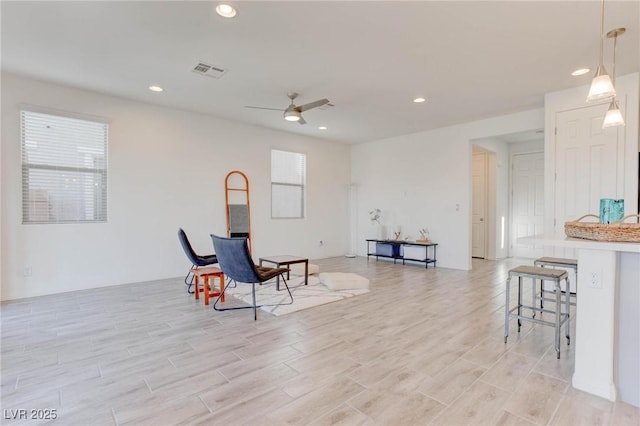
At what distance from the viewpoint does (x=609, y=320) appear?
1.89 metres

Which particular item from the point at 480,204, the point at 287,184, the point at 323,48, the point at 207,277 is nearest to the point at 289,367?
the point at 207,277

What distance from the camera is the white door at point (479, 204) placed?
768 cm

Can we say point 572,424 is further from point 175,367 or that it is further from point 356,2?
point 356,2

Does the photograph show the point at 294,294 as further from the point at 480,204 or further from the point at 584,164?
the point at 480,204

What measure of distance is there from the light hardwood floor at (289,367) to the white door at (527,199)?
4771 mm

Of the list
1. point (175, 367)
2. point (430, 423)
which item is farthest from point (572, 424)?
point (175, 367)

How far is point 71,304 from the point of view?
152 inches

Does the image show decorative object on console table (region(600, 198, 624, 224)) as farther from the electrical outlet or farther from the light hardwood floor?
the light hardwood floor

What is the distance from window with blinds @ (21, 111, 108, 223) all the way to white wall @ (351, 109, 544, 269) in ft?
18.2

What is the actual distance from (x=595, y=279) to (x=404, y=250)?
4931 mm

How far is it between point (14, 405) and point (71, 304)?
234 cm

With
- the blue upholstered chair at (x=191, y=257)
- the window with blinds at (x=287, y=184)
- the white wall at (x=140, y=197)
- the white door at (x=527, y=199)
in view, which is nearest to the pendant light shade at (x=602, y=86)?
the blue upholstered chair at (x=191, y=257)

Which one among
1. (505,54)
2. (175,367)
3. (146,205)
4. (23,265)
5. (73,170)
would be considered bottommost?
(175,367)

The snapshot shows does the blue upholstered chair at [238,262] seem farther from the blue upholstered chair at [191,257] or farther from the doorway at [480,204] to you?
the doorway at [480,204]
